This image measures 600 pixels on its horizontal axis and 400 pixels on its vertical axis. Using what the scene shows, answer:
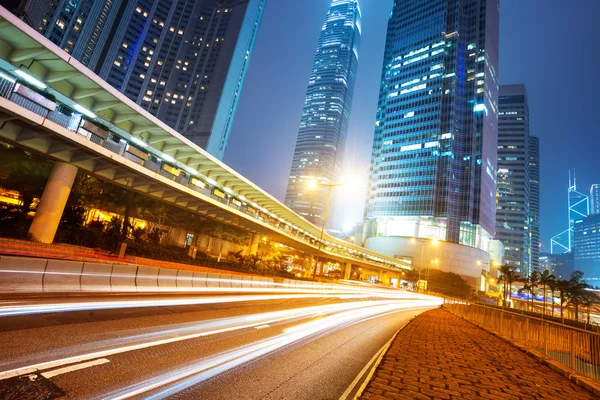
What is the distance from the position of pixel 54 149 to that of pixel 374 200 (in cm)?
11494

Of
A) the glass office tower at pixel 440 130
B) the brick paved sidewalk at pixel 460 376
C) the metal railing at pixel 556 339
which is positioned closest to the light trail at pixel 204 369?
the brick paved sidewalk at pixel 460 376

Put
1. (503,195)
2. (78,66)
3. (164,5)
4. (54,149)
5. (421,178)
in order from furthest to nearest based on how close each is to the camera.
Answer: (503,195), (164,5), (421,178), (54,149), (78,66)

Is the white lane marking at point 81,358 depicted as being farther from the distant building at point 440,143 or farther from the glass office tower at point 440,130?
the glass office tower at point 440,130

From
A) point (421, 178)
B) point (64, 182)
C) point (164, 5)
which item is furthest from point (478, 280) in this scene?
point (164, 5)

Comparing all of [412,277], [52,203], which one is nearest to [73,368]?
[52,203]

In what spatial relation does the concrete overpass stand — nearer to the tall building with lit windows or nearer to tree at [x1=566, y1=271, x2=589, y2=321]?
tree at [x1=566, y1=271, x2=589, y2=321]

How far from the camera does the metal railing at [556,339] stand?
7898 millimetres

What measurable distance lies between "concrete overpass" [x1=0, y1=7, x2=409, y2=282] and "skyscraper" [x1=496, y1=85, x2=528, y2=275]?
639 ft

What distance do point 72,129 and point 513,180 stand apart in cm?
21848

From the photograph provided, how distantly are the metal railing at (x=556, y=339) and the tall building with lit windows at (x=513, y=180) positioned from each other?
18735cm

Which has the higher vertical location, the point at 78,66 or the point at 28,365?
the point at 78,66

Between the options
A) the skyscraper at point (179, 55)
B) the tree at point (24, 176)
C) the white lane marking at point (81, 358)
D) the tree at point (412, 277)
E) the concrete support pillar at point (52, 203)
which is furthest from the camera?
the skyscraper at point (179, 55)

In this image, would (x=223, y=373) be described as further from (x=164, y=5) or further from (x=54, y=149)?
(x=164, y=5)

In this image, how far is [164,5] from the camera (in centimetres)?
14562
